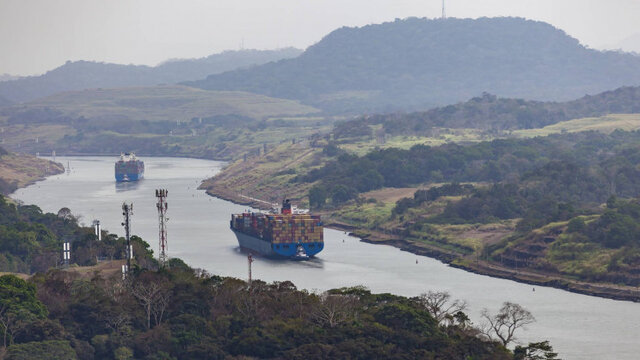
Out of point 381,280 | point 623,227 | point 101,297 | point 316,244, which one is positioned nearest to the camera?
point 101,297

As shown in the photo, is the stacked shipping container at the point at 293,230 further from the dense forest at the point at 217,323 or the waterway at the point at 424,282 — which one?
the dense forest at the point at 217,323

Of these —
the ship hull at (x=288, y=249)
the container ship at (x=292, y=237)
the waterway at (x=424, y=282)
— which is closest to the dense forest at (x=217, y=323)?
the waterway at (x=424, y=282)

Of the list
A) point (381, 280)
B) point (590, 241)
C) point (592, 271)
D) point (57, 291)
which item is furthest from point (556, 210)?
point (57, 291)

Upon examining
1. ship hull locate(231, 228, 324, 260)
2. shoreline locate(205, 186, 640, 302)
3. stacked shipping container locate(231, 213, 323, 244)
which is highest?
stacked shipping container locate(231, 213, 323, 244)

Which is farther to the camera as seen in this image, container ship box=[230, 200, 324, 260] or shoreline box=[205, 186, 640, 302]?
container ship box=[230, 200, 324, 260]

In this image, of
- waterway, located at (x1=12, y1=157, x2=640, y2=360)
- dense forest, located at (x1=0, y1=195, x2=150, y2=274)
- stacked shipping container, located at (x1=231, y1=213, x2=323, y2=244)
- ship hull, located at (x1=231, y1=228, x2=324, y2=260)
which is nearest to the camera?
waterway, located at (x1=12, y1=157, x2=640, y2=360)

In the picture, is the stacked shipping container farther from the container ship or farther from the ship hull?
the ship hull

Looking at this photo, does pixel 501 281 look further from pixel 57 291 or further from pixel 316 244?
pixel 57 291

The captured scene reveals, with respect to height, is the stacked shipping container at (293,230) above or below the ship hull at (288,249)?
above

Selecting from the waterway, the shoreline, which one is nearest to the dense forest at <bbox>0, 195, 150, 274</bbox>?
the waterway
